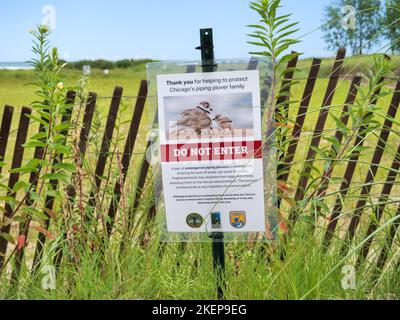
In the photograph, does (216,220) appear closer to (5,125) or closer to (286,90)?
(286,90)

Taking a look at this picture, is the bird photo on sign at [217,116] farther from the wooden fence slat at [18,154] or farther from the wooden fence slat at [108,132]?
the wooden fence slat at [18,154]

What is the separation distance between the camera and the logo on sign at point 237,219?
2688 mm

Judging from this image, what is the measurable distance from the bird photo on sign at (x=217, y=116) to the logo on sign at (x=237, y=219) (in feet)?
1.10

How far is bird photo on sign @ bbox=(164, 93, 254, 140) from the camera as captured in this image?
104 inches

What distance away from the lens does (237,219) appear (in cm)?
270

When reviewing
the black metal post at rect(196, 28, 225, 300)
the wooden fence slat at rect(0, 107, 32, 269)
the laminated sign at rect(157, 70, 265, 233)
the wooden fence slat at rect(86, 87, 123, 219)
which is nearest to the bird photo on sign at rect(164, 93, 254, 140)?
the laminated sign at rect(157, 70, 265, 233)

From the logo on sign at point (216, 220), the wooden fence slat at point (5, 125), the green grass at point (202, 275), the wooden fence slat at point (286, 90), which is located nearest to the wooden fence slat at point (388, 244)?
the green grass at point (202, 275)

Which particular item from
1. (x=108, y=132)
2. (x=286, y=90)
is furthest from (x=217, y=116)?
(x=108, y=132)

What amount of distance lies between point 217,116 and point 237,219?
453 mm

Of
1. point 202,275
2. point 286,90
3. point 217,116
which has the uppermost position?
point 286,90

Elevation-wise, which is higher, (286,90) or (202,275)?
(286,90)

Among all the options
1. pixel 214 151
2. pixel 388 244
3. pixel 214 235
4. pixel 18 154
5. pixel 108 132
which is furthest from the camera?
pixel 18 154

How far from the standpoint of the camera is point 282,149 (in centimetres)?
299
